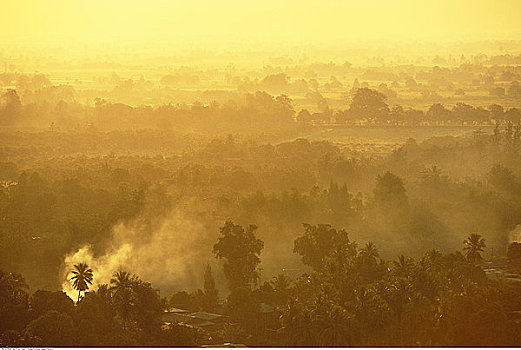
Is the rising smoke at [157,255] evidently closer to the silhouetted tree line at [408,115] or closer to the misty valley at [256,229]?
the misty valley at [256,229]

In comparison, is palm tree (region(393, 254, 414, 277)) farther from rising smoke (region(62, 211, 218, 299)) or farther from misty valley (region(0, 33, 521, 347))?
rising smoke (region(62, 211, 218, 299))

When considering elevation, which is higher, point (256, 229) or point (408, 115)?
point (408, 115)

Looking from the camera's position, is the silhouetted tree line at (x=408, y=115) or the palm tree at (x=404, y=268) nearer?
the palm tree at (x=404, y=268)

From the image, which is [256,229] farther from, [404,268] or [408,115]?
[408,115]

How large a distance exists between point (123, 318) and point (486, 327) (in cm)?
1360

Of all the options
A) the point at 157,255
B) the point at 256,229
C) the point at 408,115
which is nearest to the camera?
the point at 157,255

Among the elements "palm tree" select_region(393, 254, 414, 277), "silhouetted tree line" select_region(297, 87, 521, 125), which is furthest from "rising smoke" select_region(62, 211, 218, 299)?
"silhouetted tree line" select_region(297, 87, 521, 125)

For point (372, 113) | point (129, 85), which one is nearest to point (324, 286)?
point (372, 113)

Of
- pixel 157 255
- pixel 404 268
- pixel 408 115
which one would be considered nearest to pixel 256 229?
pixel 157 255

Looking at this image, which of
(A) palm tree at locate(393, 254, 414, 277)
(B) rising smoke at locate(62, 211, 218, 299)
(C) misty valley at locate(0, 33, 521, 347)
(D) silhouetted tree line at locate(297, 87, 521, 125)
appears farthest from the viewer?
(D) silhouetted tree line at locate(297, 87, 521, 125)

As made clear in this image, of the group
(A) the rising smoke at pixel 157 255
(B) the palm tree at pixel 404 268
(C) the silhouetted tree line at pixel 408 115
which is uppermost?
(C) the silhouetted tree line at pixel 408 115

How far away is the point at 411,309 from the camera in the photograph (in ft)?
107

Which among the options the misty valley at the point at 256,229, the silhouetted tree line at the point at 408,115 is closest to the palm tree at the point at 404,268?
the misty valley at the point at 256,229

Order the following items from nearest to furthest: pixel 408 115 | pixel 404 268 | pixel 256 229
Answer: pixel 404 268
pixel 256 229
pixel 408 115
